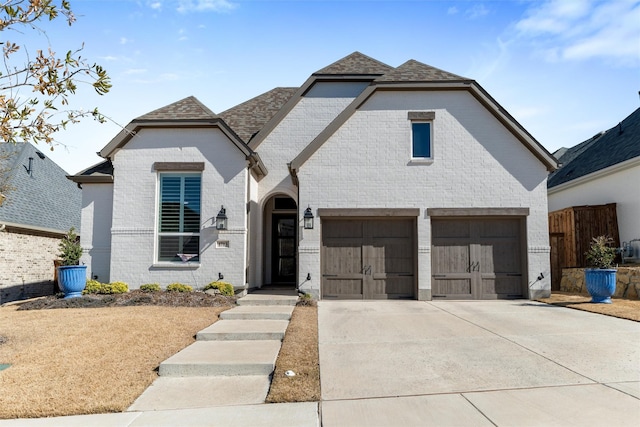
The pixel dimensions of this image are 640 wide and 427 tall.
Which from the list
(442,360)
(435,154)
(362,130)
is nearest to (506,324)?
(442,360)

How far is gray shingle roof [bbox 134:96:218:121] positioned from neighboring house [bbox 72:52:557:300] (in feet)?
0.23

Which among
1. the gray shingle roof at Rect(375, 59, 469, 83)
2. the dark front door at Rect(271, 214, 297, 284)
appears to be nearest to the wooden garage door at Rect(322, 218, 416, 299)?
the dark front door at Rect(271, 214, 297, 284)

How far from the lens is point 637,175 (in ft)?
44.6

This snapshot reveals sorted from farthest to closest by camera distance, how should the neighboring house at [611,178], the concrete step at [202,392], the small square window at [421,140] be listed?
1. the neighboring house at [611,178]
2. the small square window at [421,140]
3. the concrete step at [202,392]

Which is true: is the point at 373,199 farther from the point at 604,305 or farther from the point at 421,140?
the point at 604,305

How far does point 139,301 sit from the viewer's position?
427 inches

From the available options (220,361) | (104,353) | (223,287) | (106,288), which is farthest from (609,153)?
(106,288)

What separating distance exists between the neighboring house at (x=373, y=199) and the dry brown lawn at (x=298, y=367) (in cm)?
429

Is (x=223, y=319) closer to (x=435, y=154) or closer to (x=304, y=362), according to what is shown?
(x=304, y=362)

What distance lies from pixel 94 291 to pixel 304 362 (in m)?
8.74

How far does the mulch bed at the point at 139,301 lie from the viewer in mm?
10594

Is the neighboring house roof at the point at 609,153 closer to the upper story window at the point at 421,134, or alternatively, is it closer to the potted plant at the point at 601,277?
the potted plant at the point at 601,277

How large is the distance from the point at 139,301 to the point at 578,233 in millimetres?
14191

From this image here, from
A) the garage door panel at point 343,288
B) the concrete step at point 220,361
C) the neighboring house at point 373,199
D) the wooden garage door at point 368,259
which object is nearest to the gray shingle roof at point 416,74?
the neighboring house at point 373,199
